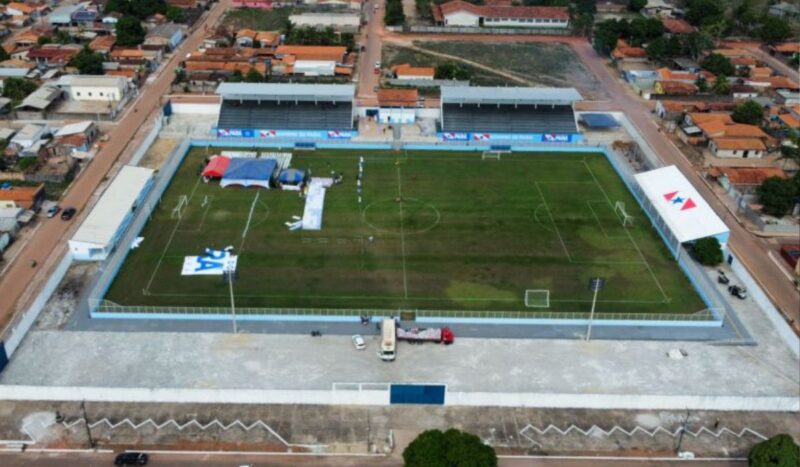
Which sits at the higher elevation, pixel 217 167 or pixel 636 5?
pixel 217 167

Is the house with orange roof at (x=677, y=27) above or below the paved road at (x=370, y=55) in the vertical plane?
above

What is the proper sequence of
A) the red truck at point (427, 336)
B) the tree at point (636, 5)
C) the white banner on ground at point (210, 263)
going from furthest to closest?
the tree at point (636, 5)
the white banner on ground at point (210, 263)
the red truck at point (427, 336)

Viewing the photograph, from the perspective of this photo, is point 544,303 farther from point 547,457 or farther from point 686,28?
point 686,28

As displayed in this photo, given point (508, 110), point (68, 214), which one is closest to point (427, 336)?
point (68, 214)

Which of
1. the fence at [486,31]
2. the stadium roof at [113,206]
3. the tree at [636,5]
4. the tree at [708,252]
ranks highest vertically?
the stadium roof at [113,206]

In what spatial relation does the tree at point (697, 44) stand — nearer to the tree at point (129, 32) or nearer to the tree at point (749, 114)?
the tree at point (749, 114)

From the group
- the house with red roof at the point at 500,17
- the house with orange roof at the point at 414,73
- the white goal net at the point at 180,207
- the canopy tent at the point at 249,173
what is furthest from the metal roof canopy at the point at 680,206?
the house with red roof at the point at 500,17

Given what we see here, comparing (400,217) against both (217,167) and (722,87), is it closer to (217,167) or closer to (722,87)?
(217,167)

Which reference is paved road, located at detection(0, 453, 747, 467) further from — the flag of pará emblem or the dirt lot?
the dirt lot
